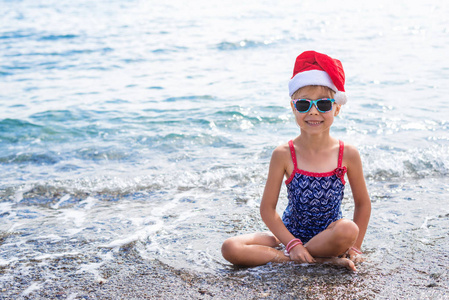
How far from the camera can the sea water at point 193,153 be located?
3.44 meters

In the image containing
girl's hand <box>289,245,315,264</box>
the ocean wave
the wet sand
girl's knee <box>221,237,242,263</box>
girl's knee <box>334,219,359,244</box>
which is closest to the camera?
the wet sand

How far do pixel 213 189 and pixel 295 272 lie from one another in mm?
2245

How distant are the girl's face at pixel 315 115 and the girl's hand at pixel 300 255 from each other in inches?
31.8

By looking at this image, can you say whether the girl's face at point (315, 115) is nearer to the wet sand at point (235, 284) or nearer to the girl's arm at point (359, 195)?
the girl's arm at point (359, 195)

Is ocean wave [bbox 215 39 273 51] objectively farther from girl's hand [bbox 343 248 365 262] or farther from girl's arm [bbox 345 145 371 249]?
girl's hand [bbox 343 248 365 262]

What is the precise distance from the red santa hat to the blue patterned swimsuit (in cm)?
41

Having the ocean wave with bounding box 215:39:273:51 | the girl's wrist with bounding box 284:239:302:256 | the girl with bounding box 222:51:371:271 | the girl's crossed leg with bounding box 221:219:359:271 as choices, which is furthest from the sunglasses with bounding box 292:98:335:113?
the ocean wave with bounding box 215:39:273:51

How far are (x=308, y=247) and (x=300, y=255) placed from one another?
10 cm

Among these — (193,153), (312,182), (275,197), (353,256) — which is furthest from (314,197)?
(193,153)

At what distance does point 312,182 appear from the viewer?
3.44 m

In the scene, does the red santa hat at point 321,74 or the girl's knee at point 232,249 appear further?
the girl's knee at point 232,249

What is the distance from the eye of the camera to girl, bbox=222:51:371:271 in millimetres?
3312

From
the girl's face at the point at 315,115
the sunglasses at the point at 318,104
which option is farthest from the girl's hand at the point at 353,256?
the sunglasses at the point at 318,104

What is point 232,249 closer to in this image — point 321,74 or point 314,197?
point 314,197
